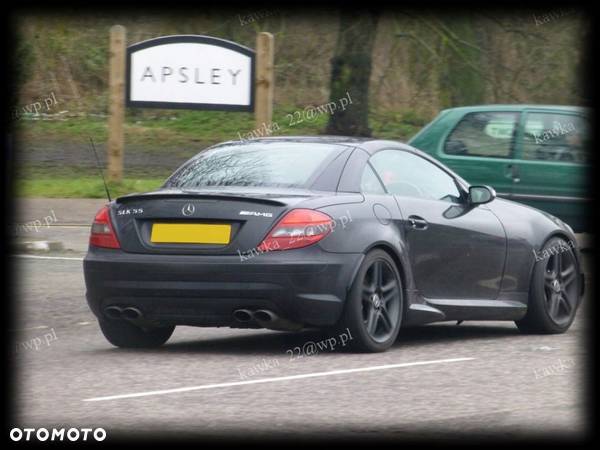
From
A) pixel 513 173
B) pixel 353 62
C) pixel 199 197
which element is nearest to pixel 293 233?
pixel 199 197

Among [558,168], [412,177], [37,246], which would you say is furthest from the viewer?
[37,246]

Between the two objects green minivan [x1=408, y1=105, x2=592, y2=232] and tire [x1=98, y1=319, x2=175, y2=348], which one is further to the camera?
green minivan [x1=408, y1=105, x2=592, y2=232]

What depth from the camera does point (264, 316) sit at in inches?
343

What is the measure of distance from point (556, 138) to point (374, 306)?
7.03 metres

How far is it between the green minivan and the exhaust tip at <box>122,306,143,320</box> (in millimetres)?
7277

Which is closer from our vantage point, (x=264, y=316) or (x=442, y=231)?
(x=264, y=316)

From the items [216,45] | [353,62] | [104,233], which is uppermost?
[216,45]

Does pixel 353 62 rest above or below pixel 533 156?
above

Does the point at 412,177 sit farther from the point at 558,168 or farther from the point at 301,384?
the point at 558,168

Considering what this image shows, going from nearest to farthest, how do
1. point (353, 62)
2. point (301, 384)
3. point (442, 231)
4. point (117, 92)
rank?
1. point (301, 384)
2. point (442, 231)
3. point (117, 92)
4. point (353, 62)

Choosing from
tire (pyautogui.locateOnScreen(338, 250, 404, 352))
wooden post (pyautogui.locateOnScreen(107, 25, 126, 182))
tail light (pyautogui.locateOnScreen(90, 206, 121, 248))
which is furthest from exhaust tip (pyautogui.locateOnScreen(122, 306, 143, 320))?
wooden post (pyautogui.locateOnScreen(107, 25, 126, 182))

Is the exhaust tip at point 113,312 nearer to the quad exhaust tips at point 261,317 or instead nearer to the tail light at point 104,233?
the tail light at point 104,233

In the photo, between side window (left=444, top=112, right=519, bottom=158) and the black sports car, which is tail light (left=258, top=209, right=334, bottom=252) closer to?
the black sports car

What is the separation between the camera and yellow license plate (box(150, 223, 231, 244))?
345 inches
